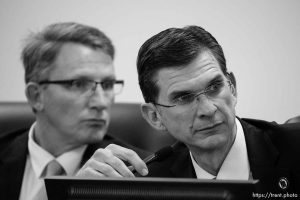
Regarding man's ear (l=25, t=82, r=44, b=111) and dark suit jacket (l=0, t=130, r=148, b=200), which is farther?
man's ear (l=25, t=82, r=44, b=111)

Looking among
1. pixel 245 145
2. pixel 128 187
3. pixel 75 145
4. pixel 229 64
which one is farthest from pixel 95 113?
pixel 128 187

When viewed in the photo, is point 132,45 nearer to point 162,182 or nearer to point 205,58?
point 205,58

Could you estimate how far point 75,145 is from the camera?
180cm

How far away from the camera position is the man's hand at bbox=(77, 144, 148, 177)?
3.47ft

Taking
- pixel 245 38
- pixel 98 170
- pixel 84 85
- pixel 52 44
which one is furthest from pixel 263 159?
pixel 52 44

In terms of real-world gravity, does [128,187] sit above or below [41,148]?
above

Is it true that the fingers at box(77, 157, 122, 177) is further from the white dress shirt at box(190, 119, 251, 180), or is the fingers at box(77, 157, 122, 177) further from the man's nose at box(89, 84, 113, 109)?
the man's nose at box(89, 84, 113, 109)

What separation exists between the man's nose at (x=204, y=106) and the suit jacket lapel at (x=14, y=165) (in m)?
0.91

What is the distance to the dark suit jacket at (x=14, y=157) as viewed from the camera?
5.49 ft

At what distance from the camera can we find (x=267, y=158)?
119cm

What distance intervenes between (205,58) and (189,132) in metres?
0.22

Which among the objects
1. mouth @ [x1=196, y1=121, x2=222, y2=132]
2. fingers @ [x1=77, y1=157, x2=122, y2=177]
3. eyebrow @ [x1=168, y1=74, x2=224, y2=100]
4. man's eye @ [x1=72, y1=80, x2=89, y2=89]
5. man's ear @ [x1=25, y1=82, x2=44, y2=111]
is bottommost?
man's ear @ [x1=25, y1=82, x2=44, y2=111]

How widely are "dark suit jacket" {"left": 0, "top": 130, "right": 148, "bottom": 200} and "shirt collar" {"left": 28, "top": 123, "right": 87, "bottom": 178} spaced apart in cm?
3

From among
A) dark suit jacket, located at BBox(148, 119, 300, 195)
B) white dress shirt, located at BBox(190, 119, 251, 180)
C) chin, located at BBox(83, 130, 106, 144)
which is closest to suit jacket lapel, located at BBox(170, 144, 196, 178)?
dark suit jacket, located at BBox(148, 119, 300, 195)
